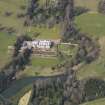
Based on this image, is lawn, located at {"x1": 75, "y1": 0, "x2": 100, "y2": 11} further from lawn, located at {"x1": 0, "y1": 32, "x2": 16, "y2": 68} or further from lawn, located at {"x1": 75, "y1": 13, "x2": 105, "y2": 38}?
lawn, located at {"x1": 0, "y1": 32, "x2": 16, "y2": 68}

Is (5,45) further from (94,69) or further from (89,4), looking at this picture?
(89,4)

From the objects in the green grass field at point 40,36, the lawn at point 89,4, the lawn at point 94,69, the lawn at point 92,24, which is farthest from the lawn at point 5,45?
the lawn at point 89,4

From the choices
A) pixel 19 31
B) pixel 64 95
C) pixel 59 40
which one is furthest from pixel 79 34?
pixel 64 95

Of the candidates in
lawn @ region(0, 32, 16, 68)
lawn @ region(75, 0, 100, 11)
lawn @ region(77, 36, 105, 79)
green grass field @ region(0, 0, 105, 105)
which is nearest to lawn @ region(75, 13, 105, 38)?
green grass field @ region(0, 0, 105, 105)

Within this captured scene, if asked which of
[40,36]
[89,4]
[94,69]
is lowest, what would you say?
[94,69]

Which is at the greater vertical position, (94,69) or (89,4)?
(89,4)

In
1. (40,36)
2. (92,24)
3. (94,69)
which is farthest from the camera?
(92,24)

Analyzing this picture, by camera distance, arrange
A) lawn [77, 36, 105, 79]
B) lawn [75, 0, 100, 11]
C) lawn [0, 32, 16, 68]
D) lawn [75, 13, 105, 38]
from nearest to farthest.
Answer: lawn [77, 36, 105, 79] < lawn [0, 32, 16, 68] < lawn [75, 13, 105, 38] < lawn [75, 0, 100, 11]

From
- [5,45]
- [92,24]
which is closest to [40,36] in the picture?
[5,45]
